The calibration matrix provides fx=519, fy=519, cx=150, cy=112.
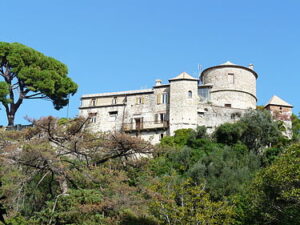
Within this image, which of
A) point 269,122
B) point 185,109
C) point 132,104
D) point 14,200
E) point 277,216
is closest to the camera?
point 14,200

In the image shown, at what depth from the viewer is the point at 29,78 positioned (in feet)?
140

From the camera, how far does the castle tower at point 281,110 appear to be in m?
41.3

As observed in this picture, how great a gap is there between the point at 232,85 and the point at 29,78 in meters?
16.9

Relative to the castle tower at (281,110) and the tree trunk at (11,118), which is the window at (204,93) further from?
the tree trunk at (11,118)

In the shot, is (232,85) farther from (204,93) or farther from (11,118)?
(11,118)

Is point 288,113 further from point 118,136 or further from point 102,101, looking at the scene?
point 118,136

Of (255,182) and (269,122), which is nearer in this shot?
(255,182)

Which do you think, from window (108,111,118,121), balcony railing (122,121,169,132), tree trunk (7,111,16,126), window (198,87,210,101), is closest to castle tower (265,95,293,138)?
window (198,87,210,101)

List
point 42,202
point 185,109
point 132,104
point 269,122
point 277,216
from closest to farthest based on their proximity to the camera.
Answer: point 277,216 → point 42,202 → point 269,122 → point 185,109 → point 132,104

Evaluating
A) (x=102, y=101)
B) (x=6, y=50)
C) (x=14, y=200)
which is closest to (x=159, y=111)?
(x=102, y=101)

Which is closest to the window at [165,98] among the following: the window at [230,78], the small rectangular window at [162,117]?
the small rectangular window at [162,117]

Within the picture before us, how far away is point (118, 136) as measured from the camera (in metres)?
23.6

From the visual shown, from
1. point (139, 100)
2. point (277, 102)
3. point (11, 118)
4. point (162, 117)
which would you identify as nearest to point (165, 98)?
point (162, 117)

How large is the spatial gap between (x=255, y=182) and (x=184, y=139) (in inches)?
568
